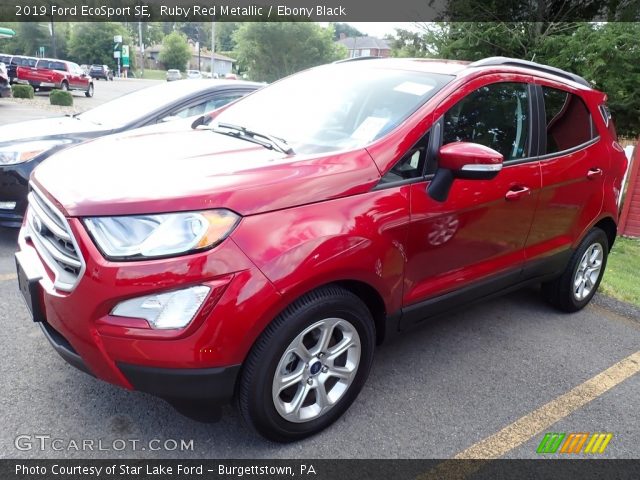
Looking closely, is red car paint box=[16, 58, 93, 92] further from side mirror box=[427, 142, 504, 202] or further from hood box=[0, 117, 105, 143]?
side mirror box=[427, 142, 504, 202]

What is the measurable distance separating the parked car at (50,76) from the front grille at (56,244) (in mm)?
28815

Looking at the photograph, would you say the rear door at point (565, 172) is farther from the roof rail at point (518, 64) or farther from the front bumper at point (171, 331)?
the front bumper at point (171, 331)

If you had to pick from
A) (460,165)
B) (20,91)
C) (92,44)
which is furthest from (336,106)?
(92,44)

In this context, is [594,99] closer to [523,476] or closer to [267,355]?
[523,476]

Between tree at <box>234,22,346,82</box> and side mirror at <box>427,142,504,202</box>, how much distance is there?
37.0 meters

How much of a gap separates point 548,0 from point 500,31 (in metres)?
1.54

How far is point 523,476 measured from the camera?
247 cm

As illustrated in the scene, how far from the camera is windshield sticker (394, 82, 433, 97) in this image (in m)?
2.94

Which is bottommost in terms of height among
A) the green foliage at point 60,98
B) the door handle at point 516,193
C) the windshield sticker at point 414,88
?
the green foliage at point 60,98

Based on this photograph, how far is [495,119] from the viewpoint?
321 cm

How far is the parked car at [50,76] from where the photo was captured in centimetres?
2748

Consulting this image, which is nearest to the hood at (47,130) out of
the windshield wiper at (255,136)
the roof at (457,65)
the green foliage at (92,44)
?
the windshield wiper at (255,136)

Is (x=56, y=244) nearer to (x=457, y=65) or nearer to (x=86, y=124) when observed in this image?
(x=457, y=65)

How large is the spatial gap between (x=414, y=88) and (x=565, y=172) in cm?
131
